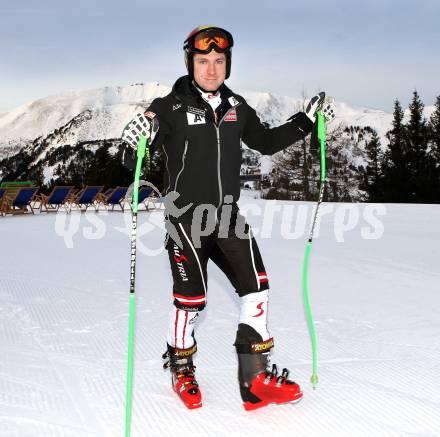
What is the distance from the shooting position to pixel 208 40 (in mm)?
2740

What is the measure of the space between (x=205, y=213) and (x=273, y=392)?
96 centimetres

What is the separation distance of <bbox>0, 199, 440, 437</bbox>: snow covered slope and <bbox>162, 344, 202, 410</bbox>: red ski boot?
0.07 m

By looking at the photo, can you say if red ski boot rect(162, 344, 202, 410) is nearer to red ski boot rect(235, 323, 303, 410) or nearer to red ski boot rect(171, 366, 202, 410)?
red ski boot rect(171, 366, 202, 410)

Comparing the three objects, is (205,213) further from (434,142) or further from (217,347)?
(434,142)

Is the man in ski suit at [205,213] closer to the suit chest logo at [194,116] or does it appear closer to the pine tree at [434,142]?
the suit chest logo at [194,116]

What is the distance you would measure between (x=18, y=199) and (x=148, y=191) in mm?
4803

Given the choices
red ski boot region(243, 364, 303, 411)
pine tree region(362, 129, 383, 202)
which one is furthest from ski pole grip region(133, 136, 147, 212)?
pine tree region(362, 129, 383, 202)

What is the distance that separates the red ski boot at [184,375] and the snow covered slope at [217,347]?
0.07m

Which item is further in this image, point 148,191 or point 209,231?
point 148,191

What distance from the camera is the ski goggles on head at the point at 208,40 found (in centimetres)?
273

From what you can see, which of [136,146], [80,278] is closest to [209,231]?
[136,146]

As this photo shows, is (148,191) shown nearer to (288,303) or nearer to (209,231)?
(288,303)

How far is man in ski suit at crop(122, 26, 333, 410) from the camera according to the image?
2688 mm

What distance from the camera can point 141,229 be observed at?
11945 mm
